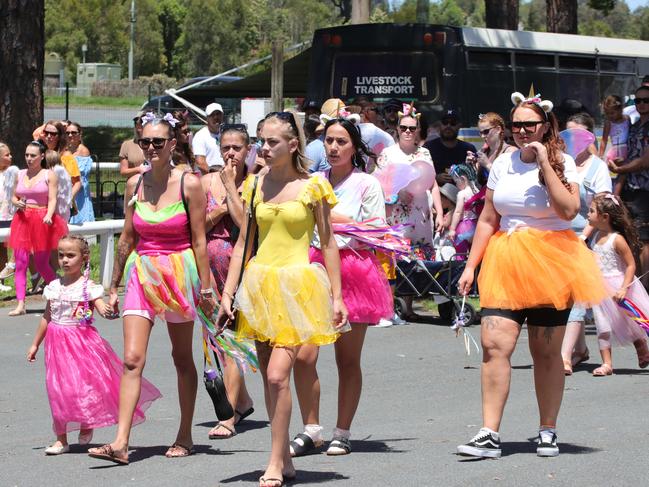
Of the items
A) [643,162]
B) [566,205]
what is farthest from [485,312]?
[643,162]

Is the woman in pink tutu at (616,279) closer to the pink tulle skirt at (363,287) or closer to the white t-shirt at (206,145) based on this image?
the pink tulle skirt at (363,287)

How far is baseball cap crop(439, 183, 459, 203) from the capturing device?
47.0 feet

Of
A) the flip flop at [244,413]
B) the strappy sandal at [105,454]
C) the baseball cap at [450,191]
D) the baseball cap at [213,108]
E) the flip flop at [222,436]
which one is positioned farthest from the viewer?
the baseball cap at [450,191]

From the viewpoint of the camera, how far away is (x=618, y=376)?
10445 millimetres

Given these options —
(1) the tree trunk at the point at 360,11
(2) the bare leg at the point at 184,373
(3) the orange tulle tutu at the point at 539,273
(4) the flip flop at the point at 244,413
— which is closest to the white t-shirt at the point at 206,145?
(4) the flip flop at the point at 244,413

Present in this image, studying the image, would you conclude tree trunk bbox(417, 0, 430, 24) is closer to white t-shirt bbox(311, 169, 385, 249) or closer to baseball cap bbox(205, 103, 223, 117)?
baseball cap bbox(205, 103, 223, 117)

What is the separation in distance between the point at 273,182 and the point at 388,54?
43.6 feet

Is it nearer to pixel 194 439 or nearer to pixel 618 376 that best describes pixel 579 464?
pixel 194 439

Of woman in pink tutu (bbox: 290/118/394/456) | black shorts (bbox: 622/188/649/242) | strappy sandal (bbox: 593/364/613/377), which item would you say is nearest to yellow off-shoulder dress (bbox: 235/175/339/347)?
woman in pink tutu (bbox: 290/118/394/456)

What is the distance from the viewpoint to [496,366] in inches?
280

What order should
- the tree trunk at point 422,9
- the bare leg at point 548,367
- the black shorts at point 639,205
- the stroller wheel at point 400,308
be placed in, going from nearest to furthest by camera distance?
1. the bare leg at point 548,367
2. the stroller wheel at point 400,308
3. the black shorts at point 639,205
4. the tree trunk at point 422,9

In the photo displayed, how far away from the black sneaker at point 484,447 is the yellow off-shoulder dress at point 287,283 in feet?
3.44

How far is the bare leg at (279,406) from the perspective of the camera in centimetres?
648

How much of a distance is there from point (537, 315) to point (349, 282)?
1109 mm
